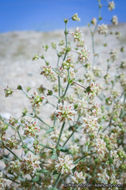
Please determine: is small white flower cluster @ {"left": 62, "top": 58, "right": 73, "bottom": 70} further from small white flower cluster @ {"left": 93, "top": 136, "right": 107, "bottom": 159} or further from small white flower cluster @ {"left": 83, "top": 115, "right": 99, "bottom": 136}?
small white flower cluster @ {"left": 93, "top": 136, "right": 107, "bottom": 159}

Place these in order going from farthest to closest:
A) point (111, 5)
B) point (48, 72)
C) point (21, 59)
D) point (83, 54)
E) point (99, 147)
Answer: point (21, 59), point (111, 5), point (83, 54), point (48, 72), point (99, 147)

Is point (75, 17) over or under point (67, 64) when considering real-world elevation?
over

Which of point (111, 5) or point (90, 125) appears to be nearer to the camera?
point (90, 125)

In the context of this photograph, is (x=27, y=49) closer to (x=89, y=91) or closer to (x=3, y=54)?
(x=3, y=54)

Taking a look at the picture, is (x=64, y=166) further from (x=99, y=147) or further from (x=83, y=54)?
(x=83, y=54)

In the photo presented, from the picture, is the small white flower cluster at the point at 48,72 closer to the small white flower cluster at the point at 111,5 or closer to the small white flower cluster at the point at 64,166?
the small white flower cluster at the point at 64,166

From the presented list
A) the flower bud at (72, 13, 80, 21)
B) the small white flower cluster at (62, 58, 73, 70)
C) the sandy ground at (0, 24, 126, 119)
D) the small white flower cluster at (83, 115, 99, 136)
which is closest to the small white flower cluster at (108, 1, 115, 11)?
the sandy ground at (0, 24, 126, 119)

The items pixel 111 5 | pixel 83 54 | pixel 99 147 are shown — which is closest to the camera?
pixel 99 147

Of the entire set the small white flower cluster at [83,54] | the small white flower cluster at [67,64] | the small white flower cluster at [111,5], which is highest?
the small white flower cluster at [111,5]

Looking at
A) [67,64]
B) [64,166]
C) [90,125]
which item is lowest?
[64,166]

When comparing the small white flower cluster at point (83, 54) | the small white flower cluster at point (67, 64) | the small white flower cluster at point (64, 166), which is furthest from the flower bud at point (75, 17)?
the small white flower cluster at point (64, 166)

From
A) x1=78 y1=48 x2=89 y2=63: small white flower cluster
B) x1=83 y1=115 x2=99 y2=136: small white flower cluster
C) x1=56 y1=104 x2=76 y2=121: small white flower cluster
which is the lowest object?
x1=83 y1=115 x2=99 y2=136: small white flower cluster

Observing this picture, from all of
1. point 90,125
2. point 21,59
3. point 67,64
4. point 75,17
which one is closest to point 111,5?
point 75,17

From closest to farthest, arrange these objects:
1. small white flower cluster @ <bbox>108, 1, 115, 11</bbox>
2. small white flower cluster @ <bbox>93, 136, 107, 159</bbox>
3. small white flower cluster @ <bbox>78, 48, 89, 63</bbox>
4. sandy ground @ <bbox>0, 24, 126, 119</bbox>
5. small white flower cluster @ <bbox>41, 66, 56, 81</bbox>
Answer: small white flower cluster @ <bbox>93, 136, 107, 159</bbox> → small white flower cluster @ <bbox>41, 66, 56, 81</bbox> → small white flower cluster @ <bbox>78, 48, 89, 63</bbox> → small white flower cluster @ <bbox>108, 1, 115, 11</bbox> → sandy ground @ <bbox>0, 24, 126, 119</bbox>
